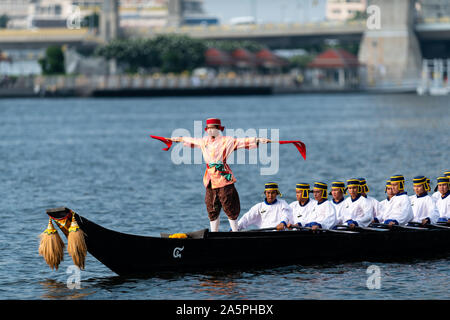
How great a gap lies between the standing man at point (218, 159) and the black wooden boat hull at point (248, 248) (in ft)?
2.48

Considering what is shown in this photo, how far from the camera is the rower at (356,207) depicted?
22.6 metres

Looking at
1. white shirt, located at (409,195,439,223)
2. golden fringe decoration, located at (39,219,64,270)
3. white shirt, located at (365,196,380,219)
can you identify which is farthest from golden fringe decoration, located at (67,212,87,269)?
white shirt, located at (409,195,439,223)

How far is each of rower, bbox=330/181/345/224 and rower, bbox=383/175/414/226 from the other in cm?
128

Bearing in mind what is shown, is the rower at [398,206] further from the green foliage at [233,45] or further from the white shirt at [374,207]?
the green foliage at [233,45]

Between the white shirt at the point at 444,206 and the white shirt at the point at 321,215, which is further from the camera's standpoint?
the white shirt at the point at 444,206

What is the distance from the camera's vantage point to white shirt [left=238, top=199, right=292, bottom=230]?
21953 mm

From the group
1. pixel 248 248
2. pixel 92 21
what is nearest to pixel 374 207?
pixel 248 248

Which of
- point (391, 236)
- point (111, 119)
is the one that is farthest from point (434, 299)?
point (111, 119)

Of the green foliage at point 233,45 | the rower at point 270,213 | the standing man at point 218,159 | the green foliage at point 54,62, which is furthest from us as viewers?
the green foliage at point 233,45

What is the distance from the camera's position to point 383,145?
194ft

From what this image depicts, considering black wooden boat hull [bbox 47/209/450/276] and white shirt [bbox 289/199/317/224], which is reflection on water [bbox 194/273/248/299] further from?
white shirt [bbox 289/199/317/224]

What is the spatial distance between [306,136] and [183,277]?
4848cm

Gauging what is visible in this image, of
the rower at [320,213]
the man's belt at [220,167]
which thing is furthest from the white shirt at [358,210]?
the man's belt at [220,167]

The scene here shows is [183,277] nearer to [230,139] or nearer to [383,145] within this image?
[230,139]
